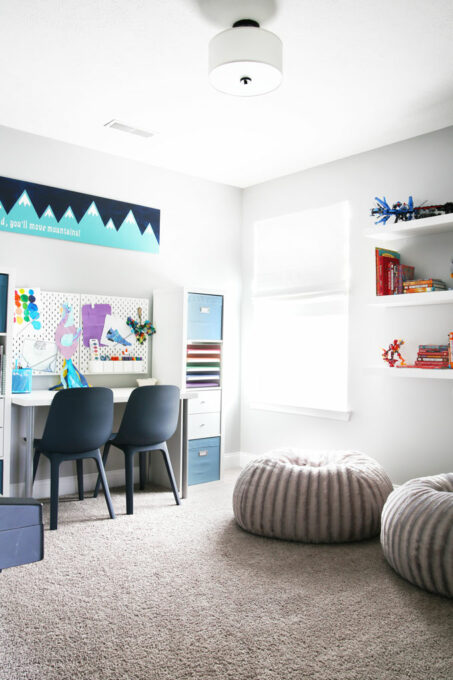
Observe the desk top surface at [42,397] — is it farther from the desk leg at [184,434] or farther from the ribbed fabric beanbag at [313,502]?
the ribbed fabric beanbag at [313,502]

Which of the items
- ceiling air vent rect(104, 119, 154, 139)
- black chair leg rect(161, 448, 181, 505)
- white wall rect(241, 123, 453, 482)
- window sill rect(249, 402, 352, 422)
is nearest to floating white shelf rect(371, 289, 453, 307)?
white wall rect(241, 123, 453, 482)

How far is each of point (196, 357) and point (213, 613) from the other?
91.9 inches

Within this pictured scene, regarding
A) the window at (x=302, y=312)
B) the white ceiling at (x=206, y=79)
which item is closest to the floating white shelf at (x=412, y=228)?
the window at (x=302, y=312)

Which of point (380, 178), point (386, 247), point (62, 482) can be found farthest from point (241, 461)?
point (380, 178)

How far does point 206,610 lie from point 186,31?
2.53 m

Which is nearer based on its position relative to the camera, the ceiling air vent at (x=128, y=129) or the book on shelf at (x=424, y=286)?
the book on shelf at (x=424, y=286)

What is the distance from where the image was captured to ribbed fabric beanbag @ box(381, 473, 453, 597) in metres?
2.30

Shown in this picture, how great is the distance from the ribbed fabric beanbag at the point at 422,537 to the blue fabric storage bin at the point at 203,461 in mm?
1874

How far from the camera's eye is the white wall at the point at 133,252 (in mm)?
3885

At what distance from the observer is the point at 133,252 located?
14.6ft

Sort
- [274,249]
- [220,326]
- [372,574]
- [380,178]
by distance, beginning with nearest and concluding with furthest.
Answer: [372,574] < [380,178] < [220,326] < [274,249]

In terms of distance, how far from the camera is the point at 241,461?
5113 millimetres

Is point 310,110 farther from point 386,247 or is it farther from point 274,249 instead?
point 274,249

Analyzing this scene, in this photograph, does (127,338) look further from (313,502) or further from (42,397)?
(313,502)
